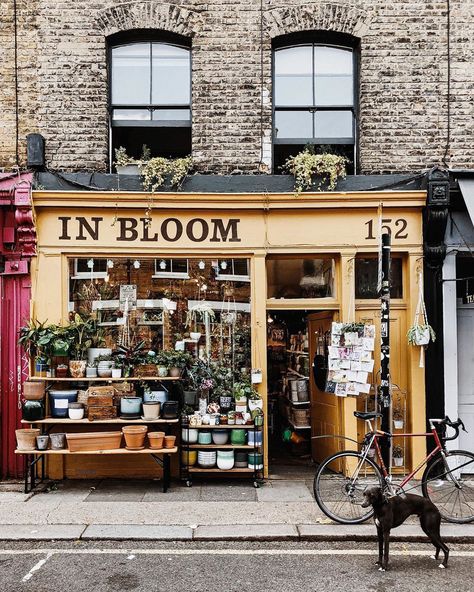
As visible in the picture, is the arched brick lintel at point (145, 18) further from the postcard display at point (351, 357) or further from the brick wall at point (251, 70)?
the postcard display at point (351, 357)

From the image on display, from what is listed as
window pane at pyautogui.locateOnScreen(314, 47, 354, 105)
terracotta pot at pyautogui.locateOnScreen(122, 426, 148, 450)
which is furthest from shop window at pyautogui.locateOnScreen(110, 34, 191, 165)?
terracotta pot at pyautogui.locateOnScreen(122, 426, 148, 450)

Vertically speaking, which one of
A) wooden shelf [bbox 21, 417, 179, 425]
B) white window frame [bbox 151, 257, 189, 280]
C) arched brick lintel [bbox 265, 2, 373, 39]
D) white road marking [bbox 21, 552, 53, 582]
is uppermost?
arched brick lintel [bbox 265, 2, 373, 39]

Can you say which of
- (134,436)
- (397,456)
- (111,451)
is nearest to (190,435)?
(134,436)

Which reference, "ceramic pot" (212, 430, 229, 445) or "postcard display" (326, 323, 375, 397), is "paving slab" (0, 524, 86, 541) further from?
"postcard display" (326, 323, 375, 397)

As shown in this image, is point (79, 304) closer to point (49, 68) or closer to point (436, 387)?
point (49, 68)

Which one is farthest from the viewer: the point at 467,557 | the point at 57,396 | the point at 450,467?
the point at 57,396

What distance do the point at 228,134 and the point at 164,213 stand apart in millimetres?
1590

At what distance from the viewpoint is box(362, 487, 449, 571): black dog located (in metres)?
6.03

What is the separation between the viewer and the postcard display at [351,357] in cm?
934

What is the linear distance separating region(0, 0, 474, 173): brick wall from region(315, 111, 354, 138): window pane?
0.33 metres

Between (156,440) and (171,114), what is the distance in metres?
5.04

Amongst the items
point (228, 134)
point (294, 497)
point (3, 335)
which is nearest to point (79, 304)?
point (3, 335)

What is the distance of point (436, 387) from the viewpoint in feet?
30.9

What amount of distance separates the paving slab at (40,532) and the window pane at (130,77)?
6326mm
